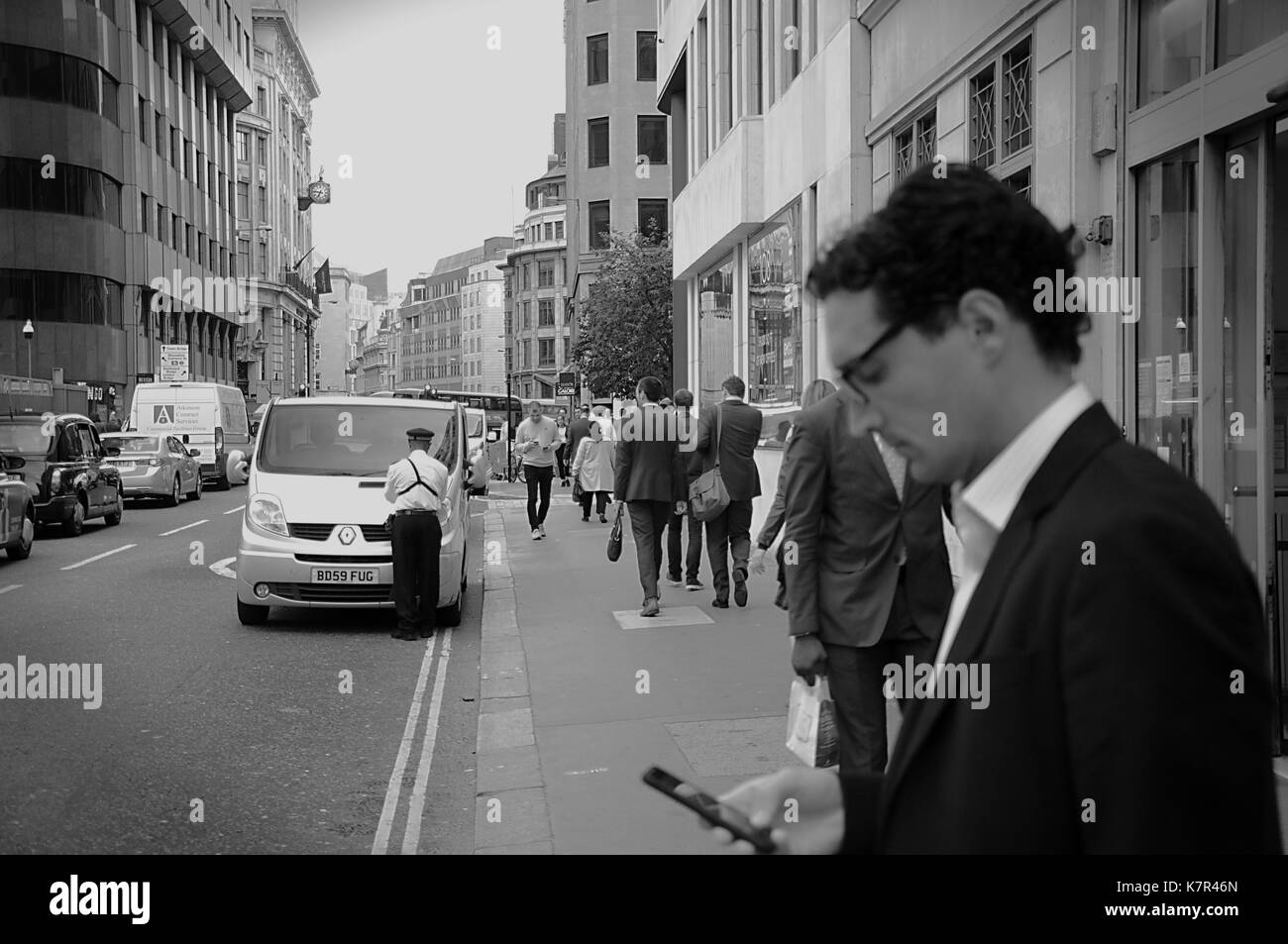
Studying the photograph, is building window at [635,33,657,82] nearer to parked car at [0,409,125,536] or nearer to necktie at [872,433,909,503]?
parked car at [0,409,125,536]

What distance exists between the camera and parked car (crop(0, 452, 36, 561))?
15.2 metres

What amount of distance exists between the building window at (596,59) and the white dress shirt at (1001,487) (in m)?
64.5

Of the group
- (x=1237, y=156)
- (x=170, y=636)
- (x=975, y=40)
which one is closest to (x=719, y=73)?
(x=975, y=40)

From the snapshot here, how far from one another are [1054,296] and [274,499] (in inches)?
407

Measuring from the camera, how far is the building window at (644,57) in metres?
62.2

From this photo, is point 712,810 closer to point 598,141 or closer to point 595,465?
point 595,465

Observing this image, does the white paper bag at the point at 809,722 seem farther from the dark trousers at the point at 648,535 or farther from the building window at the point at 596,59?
the building window at the point at 596,59

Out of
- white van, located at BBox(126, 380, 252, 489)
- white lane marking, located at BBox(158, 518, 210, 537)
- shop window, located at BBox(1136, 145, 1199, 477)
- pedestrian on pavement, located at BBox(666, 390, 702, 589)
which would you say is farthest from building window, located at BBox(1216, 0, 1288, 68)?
white van, located at BBox(126, 380, 252, 489)

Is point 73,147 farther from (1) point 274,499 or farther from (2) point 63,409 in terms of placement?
(1) point 274,499

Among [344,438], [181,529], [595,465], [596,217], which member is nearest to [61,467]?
[181,529]

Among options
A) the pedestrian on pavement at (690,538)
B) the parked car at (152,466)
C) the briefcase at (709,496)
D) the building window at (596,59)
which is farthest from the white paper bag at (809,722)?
the building window at (596,59)

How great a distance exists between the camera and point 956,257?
5.02 ft

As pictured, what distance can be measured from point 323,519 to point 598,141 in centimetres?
5573

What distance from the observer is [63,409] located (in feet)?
116
